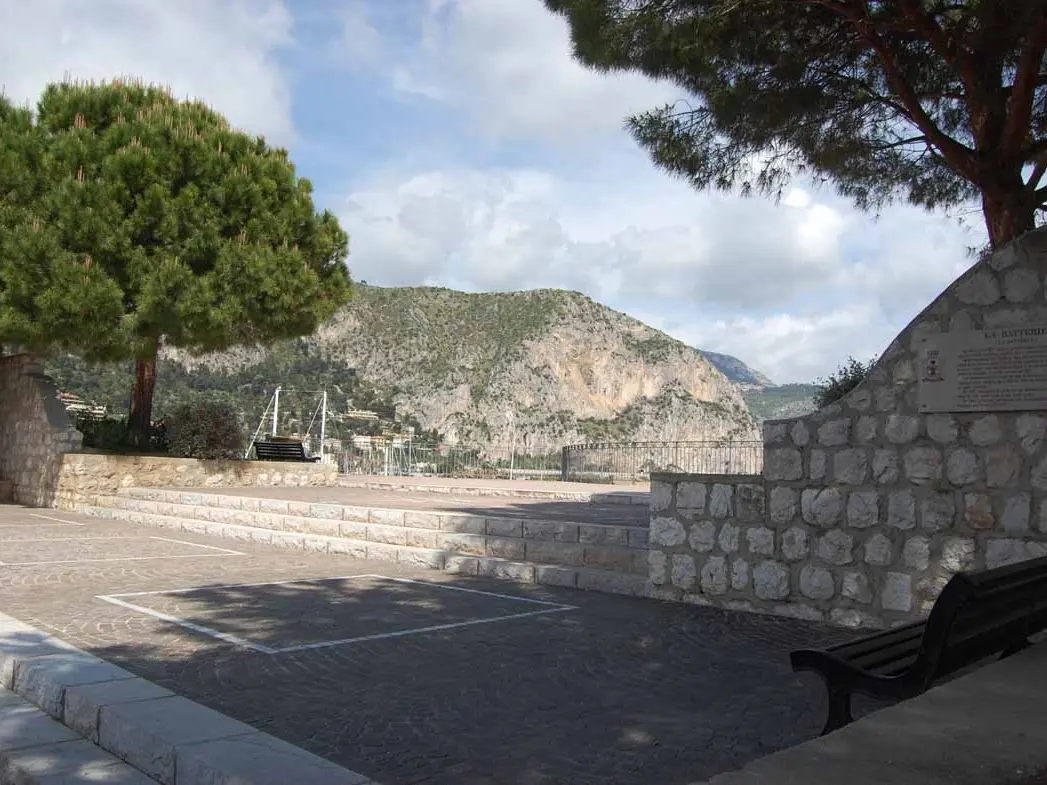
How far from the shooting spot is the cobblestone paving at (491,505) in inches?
440

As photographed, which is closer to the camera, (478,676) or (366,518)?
(478,676)

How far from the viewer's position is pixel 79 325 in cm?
1535

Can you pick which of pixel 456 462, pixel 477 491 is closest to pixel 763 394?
pixel 456 462

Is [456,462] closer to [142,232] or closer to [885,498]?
[142,232]

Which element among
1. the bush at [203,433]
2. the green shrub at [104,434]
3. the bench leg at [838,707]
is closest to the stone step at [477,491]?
the bush at [203,433]

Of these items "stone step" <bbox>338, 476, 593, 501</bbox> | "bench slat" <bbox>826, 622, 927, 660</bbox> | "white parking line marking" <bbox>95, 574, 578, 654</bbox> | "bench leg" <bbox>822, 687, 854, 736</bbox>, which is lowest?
"white parking line marking" <bbox>95, 574, 578, 654</bbox>

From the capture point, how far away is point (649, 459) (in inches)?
865

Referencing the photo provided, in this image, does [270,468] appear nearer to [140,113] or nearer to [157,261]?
[157,261]

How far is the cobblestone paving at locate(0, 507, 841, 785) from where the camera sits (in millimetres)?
3570

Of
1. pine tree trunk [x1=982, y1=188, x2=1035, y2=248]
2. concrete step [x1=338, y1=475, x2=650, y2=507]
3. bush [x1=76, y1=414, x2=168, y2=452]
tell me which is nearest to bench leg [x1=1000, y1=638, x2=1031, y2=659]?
pine tree trunk [x1=982, y1=188, x2=1035, y2=248]

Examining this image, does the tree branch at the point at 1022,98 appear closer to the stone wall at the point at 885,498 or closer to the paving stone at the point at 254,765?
the stone wall at the point at 885,498

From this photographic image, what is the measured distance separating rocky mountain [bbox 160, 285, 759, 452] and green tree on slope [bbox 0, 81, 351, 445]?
39859 mm

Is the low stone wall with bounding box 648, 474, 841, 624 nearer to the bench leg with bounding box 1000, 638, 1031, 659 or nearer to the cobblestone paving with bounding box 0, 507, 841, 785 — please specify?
the cobblestone paving with bounding box 0, 507, 841, 785

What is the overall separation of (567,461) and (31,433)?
43.7 feet
